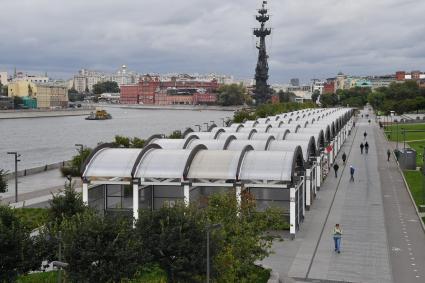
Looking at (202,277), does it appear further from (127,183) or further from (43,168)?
(43,168)

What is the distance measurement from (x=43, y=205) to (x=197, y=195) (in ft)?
32.5

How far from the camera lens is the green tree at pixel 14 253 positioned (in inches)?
627

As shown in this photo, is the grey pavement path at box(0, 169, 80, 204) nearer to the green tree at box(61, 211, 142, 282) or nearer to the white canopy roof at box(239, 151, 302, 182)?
the white canopy roof at box(239, 151, 302, 182)

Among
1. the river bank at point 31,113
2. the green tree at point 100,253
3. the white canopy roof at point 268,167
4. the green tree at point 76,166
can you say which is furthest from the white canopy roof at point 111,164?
the river bank at point 31,113

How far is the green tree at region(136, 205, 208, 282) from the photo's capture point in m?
15.7

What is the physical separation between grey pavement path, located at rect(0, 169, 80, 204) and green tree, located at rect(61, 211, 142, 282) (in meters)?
19.1

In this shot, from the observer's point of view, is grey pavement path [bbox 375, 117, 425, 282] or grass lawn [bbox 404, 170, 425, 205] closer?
grey pavement path [bbox 375, 117, 425, 282]

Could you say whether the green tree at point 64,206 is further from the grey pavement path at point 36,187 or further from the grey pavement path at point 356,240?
the grey pavement path at point 36,187

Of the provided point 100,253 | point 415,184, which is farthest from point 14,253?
point 415,184

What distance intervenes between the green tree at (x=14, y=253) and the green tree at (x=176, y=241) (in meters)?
3.02

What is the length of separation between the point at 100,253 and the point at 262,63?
141637 mm

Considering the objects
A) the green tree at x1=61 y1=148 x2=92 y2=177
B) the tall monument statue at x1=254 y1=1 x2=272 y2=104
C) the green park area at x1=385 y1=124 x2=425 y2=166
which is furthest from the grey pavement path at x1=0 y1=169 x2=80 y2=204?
the tall monument statue at x1=254 y1=1 x2=272 y2=104

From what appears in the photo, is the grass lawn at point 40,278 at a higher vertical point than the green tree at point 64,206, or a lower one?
lower

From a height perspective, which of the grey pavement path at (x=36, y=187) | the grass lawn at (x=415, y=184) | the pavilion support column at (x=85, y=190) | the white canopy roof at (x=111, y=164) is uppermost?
the white canopy roof at (x=111, y=164)
